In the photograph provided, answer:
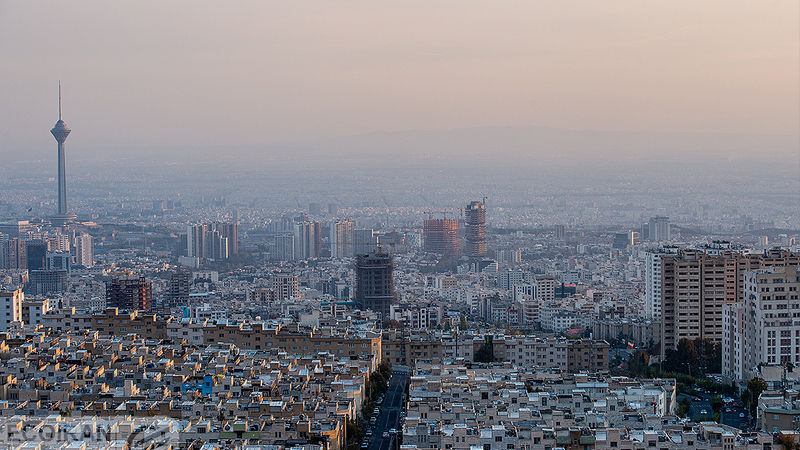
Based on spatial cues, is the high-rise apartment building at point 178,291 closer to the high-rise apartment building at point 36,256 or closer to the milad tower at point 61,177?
the high-rise apartment building at point 36,256

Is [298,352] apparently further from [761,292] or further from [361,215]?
[361,215]

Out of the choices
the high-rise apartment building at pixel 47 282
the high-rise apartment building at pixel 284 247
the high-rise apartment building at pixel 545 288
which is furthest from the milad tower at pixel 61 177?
the high-rise apartment building at pixel 545 288

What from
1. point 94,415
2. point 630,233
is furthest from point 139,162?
point 94,415

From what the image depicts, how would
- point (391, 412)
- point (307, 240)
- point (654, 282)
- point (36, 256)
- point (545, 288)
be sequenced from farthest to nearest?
point (307, 240) < point (36, 256) < point (545, 288) < point (654, 282) < point (391, 412)

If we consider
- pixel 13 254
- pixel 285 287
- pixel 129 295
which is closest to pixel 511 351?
pixel 129 295

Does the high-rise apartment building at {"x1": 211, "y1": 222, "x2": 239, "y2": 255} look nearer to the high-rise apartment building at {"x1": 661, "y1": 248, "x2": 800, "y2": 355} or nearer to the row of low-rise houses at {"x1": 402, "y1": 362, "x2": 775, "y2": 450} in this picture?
the high-rise apartment building at {"x1": 661, "y1": 248, "x2": 800, "y2": 355}

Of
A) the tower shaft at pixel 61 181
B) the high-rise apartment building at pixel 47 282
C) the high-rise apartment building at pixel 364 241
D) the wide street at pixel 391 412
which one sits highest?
the tower shaft at pixel 61 181

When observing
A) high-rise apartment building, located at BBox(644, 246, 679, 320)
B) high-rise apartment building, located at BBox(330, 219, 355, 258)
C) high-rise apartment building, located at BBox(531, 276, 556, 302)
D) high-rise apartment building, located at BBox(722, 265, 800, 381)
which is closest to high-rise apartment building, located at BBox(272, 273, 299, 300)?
high-rise apartment building, located at BBox(531, 276, 556, 302)

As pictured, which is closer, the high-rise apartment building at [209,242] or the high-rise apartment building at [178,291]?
the high-rise apartment building at [178,291]

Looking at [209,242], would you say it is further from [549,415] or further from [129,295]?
[549,415]
